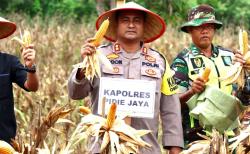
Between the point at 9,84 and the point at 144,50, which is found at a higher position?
the point at 144,50

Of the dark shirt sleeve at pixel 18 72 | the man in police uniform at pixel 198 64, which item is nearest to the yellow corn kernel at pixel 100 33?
the dark shirt sleeve at pixel 18 72

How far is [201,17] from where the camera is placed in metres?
3.75

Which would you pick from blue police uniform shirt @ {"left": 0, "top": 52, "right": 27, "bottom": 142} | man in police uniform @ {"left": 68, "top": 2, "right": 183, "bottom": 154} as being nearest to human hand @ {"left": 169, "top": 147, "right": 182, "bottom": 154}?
man in police uniform @ {"left": 68, "top": 2, "right": 183, "bottom": 154}

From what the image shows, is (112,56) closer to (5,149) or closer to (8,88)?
(8,88)

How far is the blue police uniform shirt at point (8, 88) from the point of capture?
308 centimetres

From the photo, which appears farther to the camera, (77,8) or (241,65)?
(77,8)

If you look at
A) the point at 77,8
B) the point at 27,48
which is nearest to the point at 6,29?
the point at 27,48

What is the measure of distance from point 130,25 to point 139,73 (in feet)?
0.70

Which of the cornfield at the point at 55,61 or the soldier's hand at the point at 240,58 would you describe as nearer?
the soldier's hand at the point at 240,58

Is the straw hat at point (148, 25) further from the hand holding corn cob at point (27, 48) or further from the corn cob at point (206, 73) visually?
the hand holding corn cob at point (27, 48)

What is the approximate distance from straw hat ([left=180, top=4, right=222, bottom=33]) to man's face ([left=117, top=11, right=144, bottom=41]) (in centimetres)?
58

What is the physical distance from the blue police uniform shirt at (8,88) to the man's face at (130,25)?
463 millimetres

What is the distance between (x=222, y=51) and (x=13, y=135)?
1213mm

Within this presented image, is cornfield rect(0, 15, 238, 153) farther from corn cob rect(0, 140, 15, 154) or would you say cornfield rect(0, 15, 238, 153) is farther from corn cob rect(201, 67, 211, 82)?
corn cob rect(0, 140, 15, 154)
